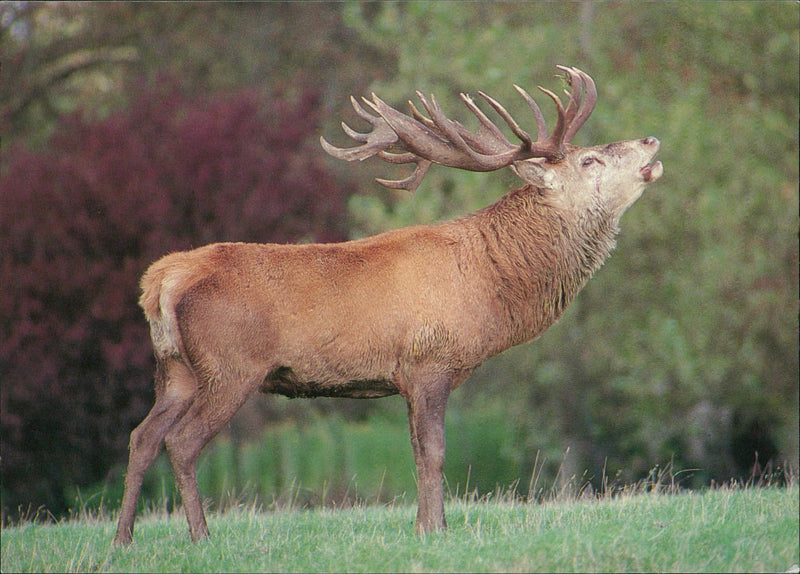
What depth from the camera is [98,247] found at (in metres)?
11.2

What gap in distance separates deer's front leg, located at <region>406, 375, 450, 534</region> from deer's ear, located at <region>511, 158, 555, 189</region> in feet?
5.13

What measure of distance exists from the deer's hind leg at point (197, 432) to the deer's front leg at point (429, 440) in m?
1.03

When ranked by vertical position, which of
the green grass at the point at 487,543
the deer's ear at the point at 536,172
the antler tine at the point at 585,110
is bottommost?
the green grass at the point at 487,543

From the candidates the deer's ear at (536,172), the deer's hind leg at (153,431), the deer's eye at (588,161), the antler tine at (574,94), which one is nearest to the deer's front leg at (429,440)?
the deer's hind leg at (153,431)

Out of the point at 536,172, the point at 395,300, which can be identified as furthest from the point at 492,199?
the point at 395,300

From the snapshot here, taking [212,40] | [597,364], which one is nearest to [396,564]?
[597,364]

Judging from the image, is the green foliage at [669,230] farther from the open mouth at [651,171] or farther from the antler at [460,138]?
the open mouth at [651,171]

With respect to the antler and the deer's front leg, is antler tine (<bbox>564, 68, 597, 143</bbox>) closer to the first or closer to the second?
the antler

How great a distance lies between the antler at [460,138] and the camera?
269 inches

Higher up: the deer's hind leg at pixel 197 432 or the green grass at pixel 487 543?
the deer's hind leg at pixel 197 432

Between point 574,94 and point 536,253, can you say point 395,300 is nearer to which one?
point 536,253

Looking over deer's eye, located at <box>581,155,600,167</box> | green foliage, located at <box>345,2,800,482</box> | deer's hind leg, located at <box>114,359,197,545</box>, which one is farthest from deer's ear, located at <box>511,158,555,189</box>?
green foliage, located at <box>345,2,800,482</box>

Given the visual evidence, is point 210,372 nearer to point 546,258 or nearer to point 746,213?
point 546,258

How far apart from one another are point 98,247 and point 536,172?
19.8ft
